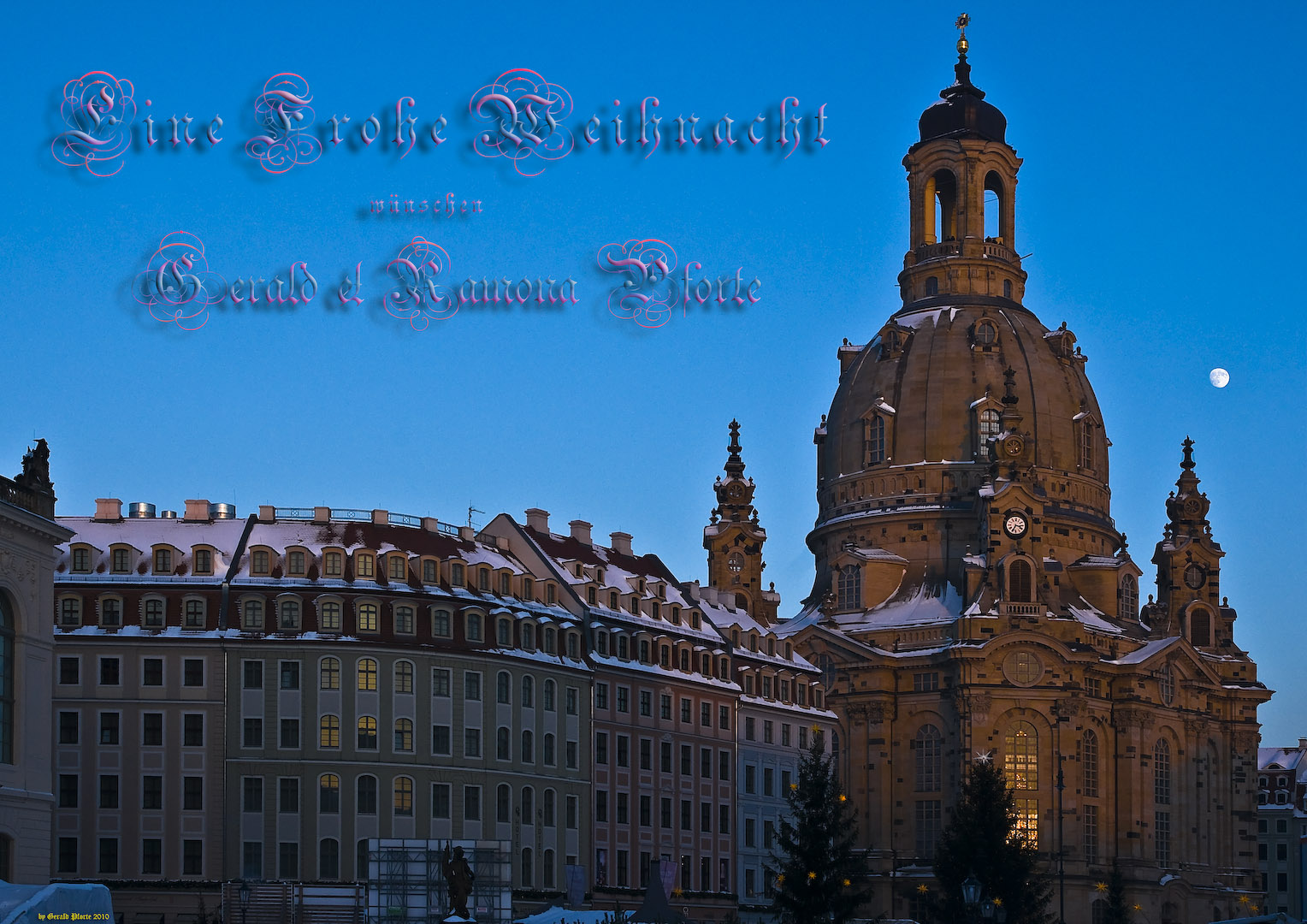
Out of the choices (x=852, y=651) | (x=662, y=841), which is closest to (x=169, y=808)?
(x=662, y=841)

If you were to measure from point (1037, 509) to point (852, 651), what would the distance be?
17.2 meters

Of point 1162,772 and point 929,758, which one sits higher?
point 929,758

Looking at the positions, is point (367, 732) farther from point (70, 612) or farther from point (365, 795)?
point (70, 612)

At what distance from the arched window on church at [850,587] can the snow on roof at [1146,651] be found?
2022cm

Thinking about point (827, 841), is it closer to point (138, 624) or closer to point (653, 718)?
point (653, 718)

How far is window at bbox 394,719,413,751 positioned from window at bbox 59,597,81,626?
48.6 ft

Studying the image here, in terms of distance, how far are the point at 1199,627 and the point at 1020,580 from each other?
26.6 m

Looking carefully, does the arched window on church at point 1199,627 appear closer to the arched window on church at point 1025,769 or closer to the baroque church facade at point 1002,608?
the baroque church facade at point 1002,608

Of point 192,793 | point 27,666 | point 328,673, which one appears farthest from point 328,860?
point 27,666

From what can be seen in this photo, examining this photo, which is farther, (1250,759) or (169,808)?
(1250,759)

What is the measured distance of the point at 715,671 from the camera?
128 m

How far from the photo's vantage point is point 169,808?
101m

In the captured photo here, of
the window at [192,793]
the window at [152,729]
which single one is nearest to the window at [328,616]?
the window at [152,729]

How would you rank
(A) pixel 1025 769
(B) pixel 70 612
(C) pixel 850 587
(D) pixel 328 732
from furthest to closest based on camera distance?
(C) pixel 850 587 → (A) pixel 1025 769 → (D) pixel 328 732 → (B) pixel 70 612
